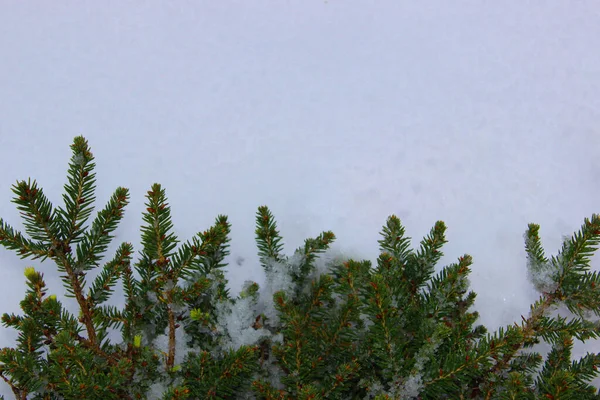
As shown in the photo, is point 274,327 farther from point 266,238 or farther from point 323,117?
point 323,117

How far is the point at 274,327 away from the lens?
6.81 feet

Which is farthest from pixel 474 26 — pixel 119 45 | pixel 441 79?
pixel 119 45

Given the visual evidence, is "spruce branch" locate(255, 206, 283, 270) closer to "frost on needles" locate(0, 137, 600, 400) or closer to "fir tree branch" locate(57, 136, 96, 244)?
"frost on needles" locate(0, 137, 600, 400)

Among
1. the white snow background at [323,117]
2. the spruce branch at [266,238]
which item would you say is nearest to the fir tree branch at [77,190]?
the white snow background at [323,117]

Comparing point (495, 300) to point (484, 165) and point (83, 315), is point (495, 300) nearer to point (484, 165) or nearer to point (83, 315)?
point (484, 165)

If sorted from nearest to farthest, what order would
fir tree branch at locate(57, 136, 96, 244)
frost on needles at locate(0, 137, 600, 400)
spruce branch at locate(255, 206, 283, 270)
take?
frost on needles at locate(0, 137, 600, 400) → fir tree branch at locate(57, 136, 96, 244) → spruce branch at locate(255, 206, 283, 270)

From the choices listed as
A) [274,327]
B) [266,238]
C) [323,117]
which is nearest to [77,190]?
[266,238]

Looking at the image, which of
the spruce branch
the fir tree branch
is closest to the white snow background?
the spruce branch

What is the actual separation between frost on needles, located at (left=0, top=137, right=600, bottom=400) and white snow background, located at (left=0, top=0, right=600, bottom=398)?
298mm

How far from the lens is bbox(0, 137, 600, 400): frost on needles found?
1.74 metres

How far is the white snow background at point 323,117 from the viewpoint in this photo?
2551mm

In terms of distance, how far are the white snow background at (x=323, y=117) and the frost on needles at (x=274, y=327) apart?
30cm

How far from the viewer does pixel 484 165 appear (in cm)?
277

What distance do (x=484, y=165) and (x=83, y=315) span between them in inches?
83.5
